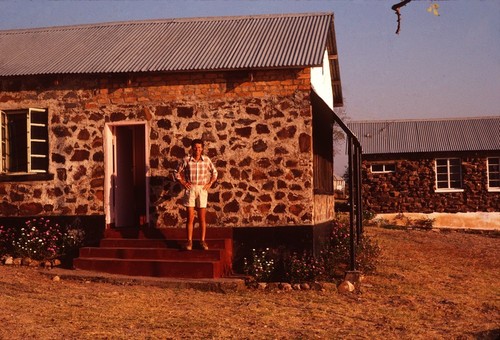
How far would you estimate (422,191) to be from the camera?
24719mm

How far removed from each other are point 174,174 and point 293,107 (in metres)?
2.32

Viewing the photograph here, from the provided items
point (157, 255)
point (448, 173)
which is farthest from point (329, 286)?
point (448, 173)

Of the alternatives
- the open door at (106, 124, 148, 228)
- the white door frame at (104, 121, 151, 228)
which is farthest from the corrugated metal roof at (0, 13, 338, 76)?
the open door at (106, 124, 148, 228)

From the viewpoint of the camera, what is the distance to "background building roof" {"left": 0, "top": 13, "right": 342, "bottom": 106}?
1150 centimetres

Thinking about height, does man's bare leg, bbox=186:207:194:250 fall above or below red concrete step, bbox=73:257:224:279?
above

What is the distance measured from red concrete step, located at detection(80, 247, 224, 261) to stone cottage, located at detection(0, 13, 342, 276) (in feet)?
1.95

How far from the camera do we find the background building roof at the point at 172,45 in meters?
11.5

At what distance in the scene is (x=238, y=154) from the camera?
11.3 m

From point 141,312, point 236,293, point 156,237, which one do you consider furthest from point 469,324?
A: point 156,237

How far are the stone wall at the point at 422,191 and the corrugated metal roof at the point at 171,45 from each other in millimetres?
11401

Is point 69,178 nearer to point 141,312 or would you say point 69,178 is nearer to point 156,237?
point 156,237

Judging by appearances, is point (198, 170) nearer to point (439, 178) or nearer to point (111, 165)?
point (111, 165)

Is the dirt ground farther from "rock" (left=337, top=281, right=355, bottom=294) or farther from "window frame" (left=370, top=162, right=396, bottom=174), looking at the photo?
"window frame" (left=370, top=162, right=396, bottom=174)

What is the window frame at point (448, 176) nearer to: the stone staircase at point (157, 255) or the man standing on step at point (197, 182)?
the stone staircase at point (157, 255)
